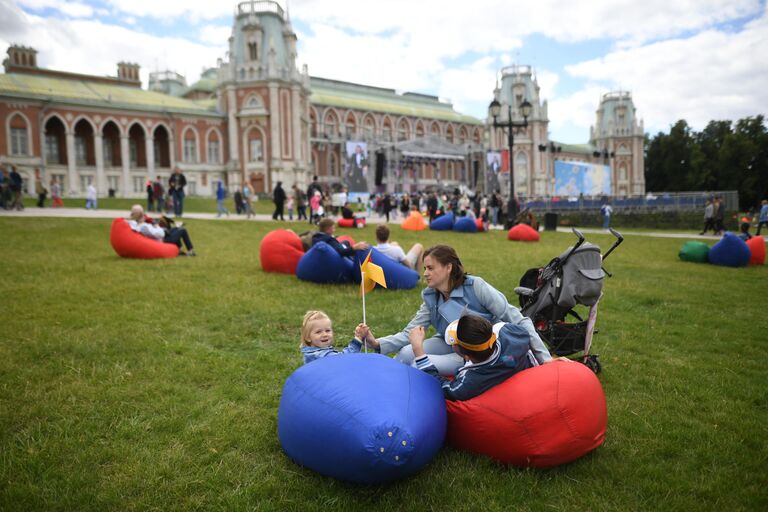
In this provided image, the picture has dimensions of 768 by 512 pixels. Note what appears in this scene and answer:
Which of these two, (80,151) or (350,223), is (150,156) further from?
(350,223)

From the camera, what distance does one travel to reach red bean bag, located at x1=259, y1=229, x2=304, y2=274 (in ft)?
34.0

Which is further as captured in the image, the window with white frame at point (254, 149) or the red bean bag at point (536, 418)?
the window with white frame at point (254, 149)

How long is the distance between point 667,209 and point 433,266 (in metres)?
30.8

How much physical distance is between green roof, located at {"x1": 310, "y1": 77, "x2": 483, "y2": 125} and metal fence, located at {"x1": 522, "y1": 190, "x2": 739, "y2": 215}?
142ft

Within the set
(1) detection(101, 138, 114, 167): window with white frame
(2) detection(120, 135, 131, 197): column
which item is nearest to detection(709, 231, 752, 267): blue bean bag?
(2) detection(120, 135, 131, 197): column

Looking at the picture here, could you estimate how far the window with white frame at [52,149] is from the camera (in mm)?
48156

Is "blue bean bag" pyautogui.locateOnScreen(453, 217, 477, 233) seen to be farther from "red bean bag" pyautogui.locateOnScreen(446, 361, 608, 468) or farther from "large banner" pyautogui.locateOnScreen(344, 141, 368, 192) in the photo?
"large banner" pyautogui.locateOnScreen(344, 141, 368, 192)

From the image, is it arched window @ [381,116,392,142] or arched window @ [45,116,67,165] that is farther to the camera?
arched window @ [381,116,392,142]

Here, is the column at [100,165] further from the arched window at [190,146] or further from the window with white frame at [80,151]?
the arched window at [190,146]

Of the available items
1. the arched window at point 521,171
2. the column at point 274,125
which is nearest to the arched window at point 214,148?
the column at point 274,125

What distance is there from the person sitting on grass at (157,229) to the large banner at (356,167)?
142 ft

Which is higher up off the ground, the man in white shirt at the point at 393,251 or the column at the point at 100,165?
the column at the point at 100,165

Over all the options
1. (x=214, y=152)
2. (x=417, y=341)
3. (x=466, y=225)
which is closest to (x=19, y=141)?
(x=214, y=152)

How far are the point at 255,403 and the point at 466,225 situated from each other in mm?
17644
